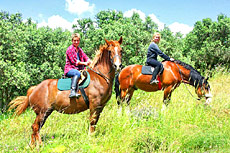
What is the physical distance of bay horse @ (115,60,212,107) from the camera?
6.20 m

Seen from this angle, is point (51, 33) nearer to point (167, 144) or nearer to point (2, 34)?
point (2, 34)

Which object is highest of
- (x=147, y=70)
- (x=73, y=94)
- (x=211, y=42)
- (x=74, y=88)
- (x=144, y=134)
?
(x=211, y=42)

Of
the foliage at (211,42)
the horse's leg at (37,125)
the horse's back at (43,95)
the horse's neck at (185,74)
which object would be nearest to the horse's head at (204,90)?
the horse's neck at (185,74)

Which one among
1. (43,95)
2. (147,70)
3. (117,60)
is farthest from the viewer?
(147,70)

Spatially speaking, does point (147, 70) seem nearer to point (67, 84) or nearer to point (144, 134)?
point (144, 134)

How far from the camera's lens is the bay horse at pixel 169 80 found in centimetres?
620

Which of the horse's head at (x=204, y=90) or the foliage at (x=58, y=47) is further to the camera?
the foliage at (x=58, y=47)

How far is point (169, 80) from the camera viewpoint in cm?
657

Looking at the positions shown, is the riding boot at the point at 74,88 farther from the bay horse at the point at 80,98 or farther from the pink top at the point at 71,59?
the pink top at the point at 71,59

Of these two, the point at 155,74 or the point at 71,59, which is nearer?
the point at 71,59

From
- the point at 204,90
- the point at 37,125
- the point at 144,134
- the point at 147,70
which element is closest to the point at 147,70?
the point at 147,70

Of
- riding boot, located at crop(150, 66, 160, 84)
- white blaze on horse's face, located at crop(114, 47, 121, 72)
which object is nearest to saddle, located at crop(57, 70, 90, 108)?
white blaze on horse's face, located at crop(114, 47, 121, 72)

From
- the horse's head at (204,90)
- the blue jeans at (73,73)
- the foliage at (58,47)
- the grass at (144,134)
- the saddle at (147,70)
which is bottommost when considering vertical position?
the grass at (144,134)

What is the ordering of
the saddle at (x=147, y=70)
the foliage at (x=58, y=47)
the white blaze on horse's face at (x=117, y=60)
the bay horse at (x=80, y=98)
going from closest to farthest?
the white blaze on horse's face at (x=117, y=60) < the bay horse at (x=80, y=98) < the saddle at (x=147, y=70) < the foliage at (x=58, y=47)
